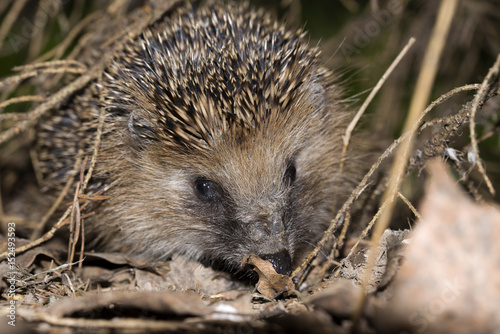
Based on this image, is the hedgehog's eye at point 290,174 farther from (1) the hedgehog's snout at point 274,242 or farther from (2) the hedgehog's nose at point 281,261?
(2) the hedgehog's nose at point 281,261

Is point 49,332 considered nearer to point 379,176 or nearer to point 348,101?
point 379,176

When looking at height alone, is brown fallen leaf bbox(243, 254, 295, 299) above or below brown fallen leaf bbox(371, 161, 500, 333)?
below

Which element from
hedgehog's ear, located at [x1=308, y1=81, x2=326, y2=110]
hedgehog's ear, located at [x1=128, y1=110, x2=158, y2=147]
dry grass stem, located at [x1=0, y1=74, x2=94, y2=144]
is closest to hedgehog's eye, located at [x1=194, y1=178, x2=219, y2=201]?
hedgehog's ear, located at [x1=128, y1=110, x2=158, y2=147]

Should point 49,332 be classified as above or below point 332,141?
below

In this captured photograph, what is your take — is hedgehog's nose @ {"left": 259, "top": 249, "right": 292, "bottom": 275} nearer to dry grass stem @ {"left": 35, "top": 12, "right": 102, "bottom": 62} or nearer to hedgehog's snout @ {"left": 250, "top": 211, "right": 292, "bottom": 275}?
hedgehog's snout @ {"left": 250, "top": 211, "right": 292, "bottom": 275}

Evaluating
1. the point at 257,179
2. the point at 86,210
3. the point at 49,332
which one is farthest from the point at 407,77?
the point at 49,332

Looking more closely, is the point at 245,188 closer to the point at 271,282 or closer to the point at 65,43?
the point at 271,282
